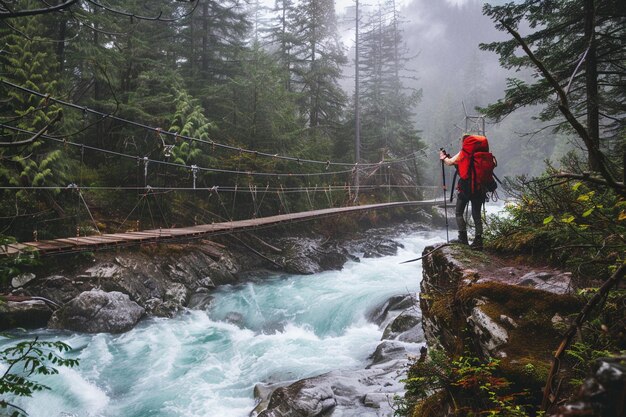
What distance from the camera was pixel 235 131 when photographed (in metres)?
12.4

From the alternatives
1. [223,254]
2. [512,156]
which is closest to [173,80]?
[223,254]

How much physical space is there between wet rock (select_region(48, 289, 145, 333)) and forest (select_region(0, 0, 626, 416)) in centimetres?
191

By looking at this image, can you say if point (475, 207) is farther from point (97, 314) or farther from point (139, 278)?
point (139, 278)

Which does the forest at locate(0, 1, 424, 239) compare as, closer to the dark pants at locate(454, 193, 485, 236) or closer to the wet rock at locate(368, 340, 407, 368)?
the wet rock at locate(368, 340, 407, 368)

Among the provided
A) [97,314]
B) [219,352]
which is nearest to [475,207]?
[219,352]

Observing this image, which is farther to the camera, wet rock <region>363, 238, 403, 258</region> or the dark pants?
wet rock <region>363, 238, 403, 258</region>

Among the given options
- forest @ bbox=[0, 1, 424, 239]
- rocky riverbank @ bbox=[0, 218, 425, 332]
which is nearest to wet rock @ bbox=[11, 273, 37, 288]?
rocky riverbank @ bbox=[0, 218, 425, 332]

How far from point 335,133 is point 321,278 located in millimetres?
10019

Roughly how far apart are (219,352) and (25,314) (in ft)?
11.8

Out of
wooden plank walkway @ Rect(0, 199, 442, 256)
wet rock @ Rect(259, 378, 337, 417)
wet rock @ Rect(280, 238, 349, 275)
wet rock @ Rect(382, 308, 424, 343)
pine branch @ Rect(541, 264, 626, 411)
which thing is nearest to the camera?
pine branch @ Rect(541, 264, 626, 411)

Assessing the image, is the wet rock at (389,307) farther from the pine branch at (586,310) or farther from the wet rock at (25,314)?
the wet rock at (25,314)

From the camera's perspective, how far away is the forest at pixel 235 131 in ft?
8.78

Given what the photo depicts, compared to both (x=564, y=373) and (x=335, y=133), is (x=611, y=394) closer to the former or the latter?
(x=564, y=373)

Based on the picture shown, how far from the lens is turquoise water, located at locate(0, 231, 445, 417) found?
15.6ft
